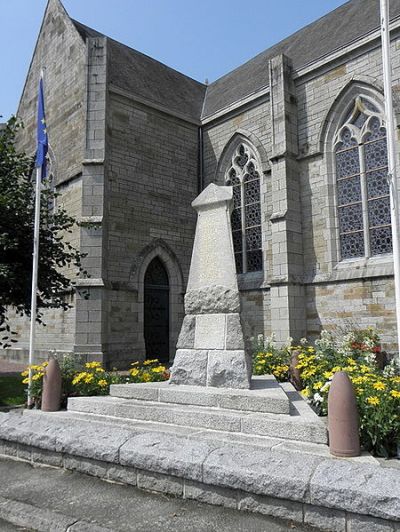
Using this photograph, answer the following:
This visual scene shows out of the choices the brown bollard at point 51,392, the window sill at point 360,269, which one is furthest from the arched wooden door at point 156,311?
the brown bollard at point 51,392

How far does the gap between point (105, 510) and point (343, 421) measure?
2.13 metres

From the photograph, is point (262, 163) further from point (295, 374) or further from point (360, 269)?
point (295, 374)

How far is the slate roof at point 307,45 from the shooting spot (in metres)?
14.2

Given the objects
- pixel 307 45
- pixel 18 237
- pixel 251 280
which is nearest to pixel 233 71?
pixel 307 45

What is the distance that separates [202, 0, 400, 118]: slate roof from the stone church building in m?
0.10

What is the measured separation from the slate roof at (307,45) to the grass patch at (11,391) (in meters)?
12.4

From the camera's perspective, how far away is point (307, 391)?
6.04 m

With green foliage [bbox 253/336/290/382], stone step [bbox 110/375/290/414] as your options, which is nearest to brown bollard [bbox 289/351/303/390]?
green foliage [bbox 253/336/290/382]

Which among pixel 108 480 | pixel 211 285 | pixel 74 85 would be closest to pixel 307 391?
pixel 211 285

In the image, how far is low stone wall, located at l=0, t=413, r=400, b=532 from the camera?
281 cm

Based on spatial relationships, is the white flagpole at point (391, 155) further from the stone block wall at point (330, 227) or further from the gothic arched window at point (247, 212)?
the gothic arched window at point (247, 212)

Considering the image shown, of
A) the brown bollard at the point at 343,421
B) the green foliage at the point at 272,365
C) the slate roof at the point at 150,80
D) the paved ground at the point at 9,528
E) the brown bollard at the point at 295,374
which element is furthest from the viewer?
the slate roof at the point at 150,80

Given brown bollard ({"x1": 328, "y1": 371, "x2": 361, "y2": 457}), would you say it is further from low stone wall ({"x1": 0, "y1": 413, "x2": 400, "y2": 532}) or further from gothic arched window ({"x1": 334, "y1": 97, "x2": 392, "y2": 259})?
gothic arched window ({"x1": 334, "y1": 97, "x2": 392, "y2": 259})

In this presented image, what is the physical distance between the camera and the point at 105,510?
134 inches
